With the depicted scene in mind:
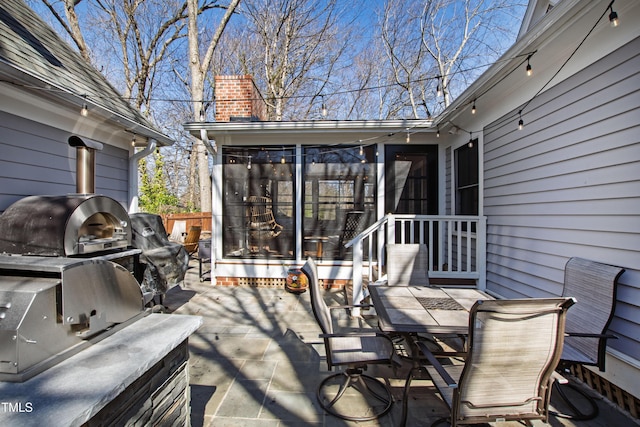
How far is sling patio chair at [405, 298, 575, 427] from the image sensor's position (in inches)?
55.3

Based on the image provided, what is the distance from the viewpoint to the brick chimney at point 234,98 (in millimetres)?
5656

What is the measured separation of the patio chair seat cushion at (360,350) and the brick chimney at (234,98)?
179 inches

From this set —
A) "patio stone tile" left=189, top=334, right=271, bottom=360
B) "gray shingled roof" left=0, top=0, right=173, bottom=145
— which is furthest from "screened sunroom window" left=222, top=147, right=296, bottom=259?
"patio stone tile" left=189, top=334, right=271, bottom=360

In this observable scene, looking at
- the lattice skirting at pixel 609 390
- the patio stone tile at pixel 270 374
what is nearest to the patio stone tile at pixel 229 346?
the patio stone tile at pixel 270 374

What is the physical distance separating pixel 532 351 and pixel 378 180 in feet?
13.2

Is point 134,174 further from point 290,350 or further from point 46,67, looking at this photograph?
point 290,350

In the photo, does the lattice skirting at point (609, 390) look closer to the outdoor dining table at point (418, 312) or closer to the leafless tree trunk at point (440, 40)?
the outdoor dining table at point (418, 312)

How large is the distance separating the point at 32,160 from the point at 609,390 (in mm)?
5173

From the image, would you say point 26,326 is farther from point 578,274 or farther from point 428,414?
point 578,274

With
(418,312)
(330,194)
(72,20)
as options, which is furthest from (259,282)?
(72,20)

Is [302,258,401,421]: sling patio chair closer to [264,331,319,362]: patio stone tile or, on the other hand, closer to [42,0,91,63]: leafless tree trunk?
[264,331,319,362]: patio stone tile

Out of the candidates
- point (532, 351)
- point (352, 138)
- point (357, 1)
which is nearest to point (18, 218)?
point (532, 351)

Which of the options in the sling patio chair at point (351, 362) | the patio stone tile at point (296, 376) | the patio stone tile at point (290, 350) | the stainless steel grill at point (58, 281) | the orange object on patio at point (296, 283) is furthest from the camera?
the orange object on patio at point (296, 283)

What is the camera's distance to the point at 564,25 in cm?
223
